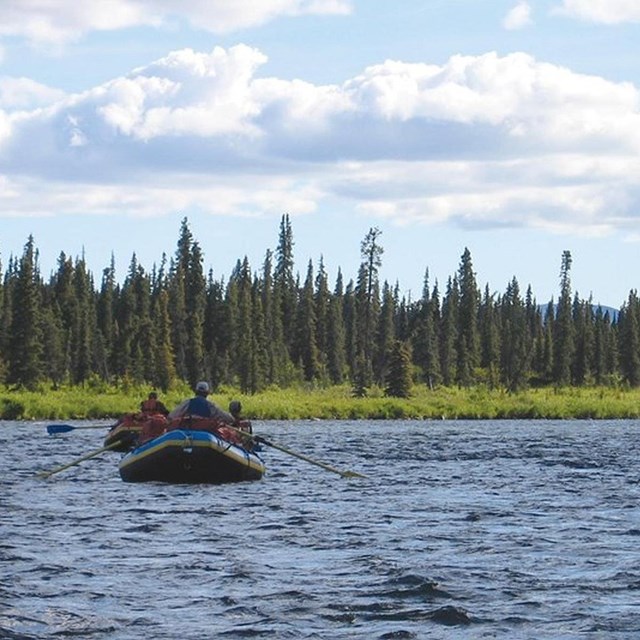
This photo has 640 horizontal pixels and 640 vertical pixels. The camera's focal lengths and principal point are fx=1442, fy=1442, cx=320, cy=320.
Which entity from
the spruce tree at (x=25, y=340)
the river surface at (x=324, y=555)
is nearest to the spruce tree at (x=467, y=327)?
the spruce tree at (x=25, y=340)

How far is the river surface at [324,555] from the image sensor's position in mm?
15625

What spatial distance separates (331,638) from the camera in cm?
1480

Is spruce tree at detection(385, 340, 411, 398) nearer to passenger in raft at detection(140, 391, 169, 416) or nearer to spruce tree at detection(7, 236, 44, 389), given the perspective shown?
spruce tree at detection(7, 236, 44, 389)

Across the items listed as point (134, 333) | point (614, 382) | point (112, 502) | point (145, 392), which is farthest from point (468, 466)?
point (614, 382)

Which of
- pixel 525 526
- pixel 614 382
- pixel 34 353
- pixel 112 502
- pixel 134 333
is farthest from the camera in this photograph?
Result: pixel 614 382

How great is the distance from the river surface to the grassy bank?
39.0 meters

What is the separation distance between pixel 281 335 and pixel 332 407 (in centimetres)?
4413

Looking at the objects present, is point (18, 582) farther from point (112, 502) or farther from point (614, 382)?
point (614, 382)

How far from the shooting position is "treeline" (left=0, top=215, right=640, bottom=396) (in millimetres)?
111562

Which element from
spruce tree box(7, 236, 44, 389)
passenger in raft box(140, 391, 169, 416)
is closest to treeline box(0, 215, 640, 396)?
spruce tree box(7, 236, 44, 389)

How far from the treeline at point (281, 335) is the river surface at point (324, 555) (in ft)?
225

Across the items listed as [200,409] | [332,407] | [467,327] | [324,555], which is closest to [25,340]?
[332,407]

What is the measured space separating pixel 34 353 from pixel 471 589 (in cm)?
8287

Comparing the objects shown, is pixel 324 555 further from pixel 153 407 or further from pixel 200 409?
pixel 153 407
